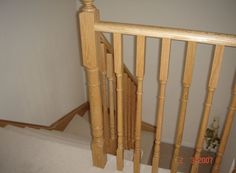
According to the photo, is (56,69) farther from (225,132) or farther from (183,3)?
(225,132)

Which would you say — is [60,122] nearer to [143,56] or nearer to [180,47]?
[180,47]

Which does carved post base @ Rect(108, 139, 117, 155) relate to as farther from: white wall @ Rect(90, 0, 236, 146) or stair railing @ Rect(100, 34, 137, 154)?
white wall @ Rect(90, 0, 236, 146)

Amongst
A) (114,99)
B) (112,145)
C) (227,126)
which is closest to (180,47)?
(114,99)

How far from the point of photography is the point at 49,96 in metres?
2.66

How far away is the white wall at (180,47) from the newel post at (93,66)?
6.13 ft

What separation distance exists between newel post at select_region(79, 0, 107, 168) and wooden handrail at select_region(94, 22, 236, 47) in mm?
46

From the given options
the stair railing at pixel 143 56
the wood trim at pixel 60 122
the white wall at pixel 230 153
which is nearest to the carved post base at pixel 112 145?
the stair railing at pixel 143 56

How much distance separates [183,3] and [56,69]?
163 cm

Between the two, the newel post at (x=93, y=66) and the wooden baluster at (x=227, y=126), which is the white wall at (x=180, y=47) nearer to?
the wooden baluster at (x=227, y=126)

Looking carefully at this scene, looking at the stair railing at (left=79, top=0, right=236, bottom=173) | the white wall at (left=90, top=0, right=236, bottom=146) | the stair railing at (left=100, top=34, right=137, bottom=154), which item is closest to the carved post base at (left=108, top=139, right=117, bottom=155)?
the stair railing at (left=100, top=34, right=137, bottom=154)

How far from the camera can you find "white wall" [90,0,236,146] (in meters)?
2.63

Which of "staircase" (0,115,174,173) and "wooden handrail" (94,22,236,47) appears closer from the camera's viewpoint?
"wooden handrail" (94,22,236,47)

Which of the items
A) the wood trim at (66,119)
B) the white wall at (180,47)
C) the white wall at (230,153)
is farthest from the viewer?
the wood trim at (66,119)

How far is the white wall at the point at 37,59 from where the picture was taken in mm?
2018
